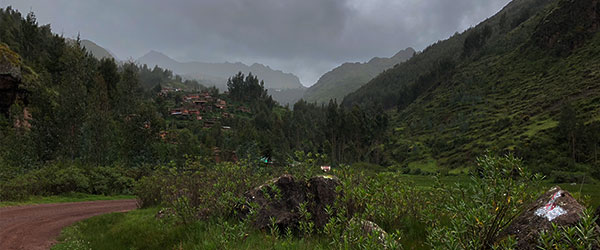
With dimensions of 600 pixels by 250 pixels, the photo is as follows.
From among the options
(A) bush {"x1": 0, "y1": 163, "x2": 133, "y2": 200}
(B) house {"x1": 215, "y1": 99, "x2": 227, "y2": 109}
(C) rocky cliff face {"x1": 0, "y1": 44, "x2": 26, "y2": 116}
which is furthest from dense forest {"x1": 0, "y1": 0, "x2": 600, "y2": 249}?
(B) house {"x1": 215, "y1": 99, "x2": 227, "y2": 109}

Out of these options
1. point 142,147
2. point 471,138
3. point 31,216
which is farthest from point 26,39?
point 471,138

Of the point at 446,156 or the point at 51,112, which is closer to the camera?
the point at 51,112

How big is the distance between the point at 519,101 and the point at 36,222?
128 m

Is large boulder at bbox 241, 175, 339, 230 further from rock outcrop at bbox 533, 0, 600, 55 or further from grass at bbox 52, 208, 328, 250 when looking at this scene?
rock outcrop at bbox 533, 0, 600, 55

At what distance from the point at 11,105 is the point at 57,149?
13.5 m

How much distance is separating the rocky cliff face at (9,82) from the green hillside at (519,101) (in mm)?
74917

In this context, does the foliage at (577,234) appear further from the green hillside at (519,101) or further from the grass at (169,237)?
the green hillside at (519,101)

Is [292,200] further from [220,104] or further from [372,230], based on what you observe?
[220,104]

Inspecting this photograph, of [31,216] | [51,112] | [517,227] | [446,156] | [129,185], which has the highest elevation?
[51,112]

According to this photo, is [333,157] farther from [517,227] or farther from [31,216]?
[517,227]

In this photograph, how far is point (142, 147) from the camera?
53688 millimetres

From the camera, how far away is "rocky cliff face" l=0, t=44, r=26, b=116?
4075 cm

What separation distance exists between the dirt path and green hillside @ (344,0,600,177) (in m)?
52.1

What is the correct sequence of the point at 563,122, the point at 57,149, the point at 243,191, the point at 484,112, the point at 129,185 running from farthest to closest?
the point at 484,112 < the point at 563,122 < the point at 57,149 < the point at 129,185 < the point at 243,191
